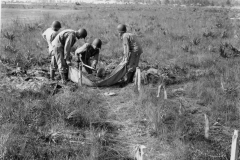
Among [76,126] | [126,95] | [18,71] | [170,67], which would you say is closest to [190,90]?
[126,95]

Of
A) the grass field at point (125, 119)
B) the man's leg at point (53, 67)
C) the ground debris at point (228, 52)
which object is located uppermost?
the ground debris at point (228, 52)

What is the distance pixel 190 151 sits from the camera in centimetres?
369

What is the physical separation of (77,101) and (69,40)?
184cm

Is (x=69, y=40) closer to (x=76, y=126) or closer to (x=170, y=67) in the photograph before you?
(x=76, y=126)

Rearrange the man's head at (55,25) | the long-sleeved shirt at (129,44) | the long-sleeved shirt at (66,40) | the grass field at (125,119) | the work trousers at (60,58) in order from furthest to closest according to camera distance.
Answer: the man's head at (55,25) < the long-sleeved shirt at (129,44) < the work trousers at (60,58) < the long-sleeved shirt at (66,40) < the grass field at (125,119)

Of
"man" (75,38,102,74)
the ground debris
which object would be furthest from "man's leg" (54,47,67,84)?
the ground debris

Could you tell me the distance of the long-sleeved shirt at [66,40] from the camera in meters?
6.37

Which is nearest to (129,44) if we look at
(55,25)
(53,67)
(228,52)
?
(55,25)

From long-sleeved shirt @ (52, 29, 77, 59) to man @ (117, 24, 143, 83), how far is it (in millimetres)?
1212

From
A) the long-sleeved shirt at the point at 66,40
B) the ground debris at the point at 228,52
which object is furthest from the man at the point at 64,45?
the ground debris at the point at 228,52

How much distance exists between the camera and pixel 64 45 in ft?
22.0

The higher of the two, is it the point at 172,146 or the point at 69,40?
the point at 69,40

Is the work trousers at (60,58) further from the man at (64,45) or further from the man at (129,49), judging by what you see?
the man at (129,49)

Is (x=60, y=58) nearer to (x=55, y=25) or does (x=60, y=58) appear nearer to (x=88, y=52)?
(x=88, y=52)
